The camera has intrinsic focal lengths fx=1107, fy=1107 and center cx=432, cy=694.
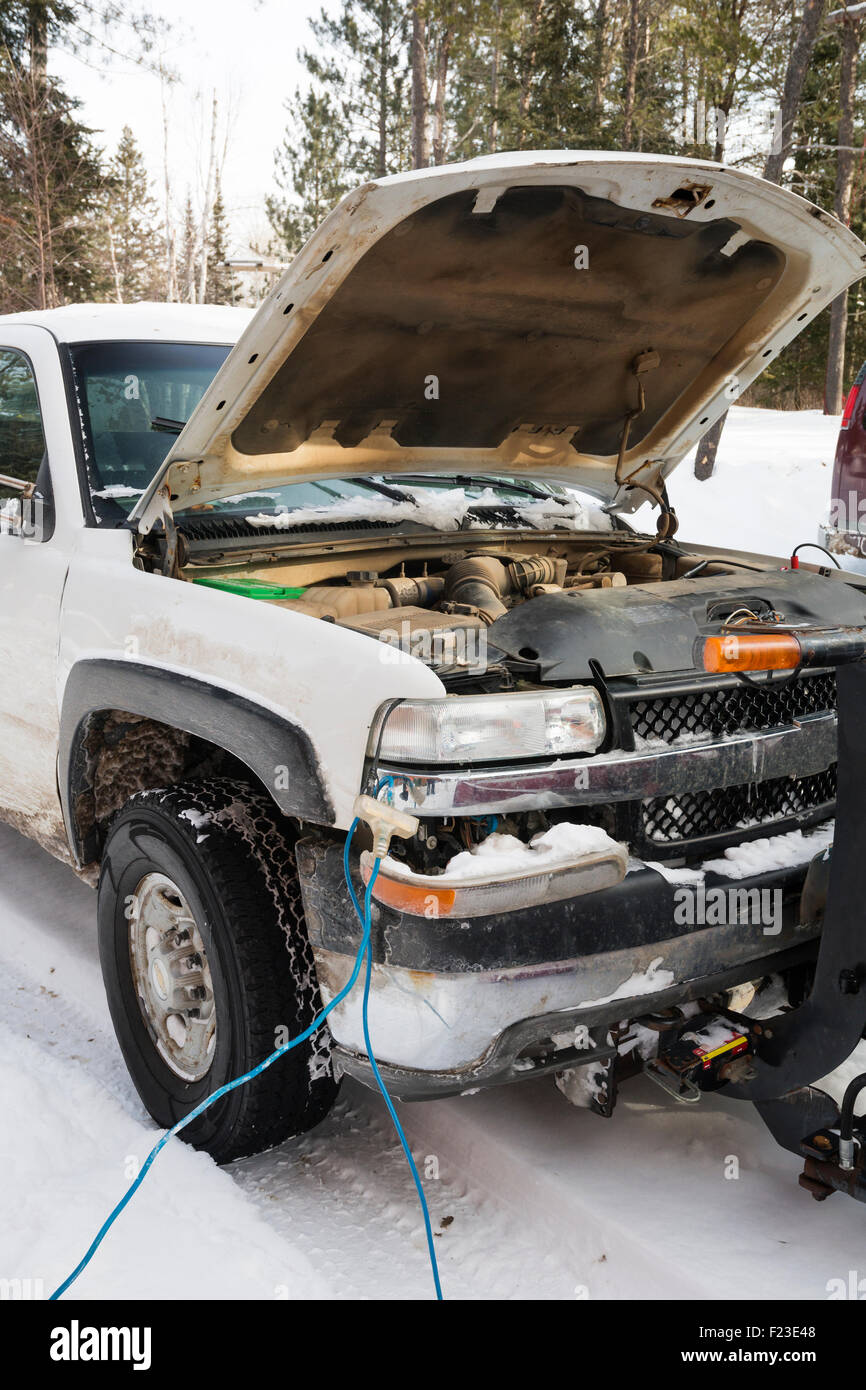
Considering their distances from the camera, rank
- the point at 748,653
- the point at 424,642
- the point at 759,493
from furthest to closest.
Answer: the point at 759,493, the point at 424,642, the point at 748,653

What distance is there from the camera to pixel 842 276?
353 centimetres

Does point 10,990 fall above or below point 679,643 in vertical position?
below

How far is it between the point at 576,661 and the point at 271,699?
69 centimetres

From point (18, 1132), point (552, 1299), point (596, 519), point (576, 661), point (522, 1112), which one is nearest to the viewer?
point (552, 1299)

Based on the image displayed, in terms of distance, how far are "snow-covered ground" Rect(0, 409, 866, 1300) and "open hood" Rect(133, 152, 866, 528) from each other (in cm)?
162

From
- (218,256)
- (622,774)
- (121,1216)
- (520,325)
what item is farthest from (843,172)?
(218,256)

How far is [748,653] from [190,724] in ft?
4.36

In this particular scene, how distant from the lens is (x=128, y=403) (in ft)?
11.4

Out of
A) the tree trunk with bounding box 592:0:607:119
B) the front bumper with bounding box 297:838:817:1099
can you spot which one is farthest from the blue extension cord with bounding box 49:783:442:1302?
the tree trunk with bounding box 592:0:607:119

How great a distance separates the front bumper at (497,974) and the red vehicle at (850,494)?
4.95 m

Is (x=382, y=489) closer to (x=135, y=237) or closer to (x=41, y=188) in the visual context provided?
(x=41, y=188)
